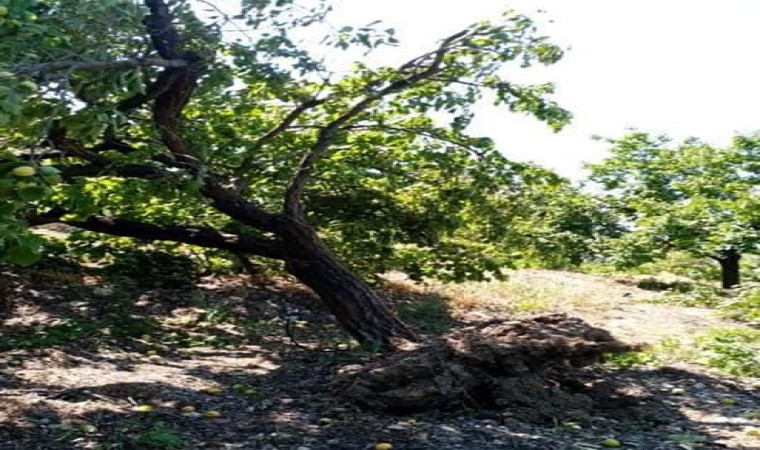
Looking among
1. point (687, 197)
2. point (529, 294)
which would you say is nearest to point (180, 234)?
point (529, 294)

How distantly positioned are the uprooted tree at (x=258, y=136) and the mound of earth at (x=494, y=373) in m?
1.34

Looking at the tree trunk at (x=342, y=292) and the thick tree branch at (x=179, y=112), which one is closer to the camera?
the thick tree branch at (x=179, y=112)

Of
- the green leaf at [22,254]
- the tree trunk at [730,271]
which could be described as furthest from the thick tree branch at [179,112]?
the tree trunk at [730,271]

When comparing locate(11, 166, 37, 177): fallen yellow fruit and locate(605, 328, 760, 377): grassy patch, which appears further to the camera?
locate(605, 328, 760, 377): grassy patch

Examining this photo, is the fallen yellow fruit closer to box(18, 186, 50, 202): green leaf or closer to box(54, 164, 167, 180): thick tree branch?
box(18, 186, 50, 202): green leaf

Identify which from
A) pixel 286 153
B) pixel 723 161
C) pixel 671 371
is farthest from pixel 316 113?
pixel 723 161

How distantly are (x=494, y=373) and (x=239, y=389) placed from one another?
1.78m

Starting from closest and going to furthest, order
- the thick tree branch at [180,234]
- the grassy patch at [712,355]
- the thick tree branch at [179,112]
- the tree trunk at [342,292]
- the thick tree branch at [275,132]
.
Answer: the thick tree branch at [179,112] → the tree trunk at [342,292] → the grassy patch at [712,355] → the thick tree branch at [275,132] → the thick tree branch at [180,234]

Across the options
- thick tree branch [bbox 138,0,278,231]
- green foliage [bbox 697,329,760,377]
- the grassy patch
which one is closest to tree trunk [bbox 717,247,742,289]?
green foliage [bbox 697,329,760,377]

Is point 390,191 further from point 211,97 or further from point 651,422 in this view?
point 651,422

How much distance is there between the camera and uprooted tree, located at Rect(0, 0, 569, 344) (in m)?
4.64

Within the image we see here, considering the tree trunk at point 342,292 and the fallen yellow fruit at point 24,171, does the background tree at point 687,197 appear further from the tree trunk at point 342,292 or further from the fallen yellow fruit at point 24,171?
the fallen yellow fruit at point 24,171

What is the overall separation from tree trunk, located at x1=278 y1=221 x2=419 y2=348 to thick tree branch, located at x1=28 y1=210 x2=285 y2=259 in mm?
199

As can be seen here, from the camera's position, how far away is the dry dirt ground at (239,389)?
4094mm
